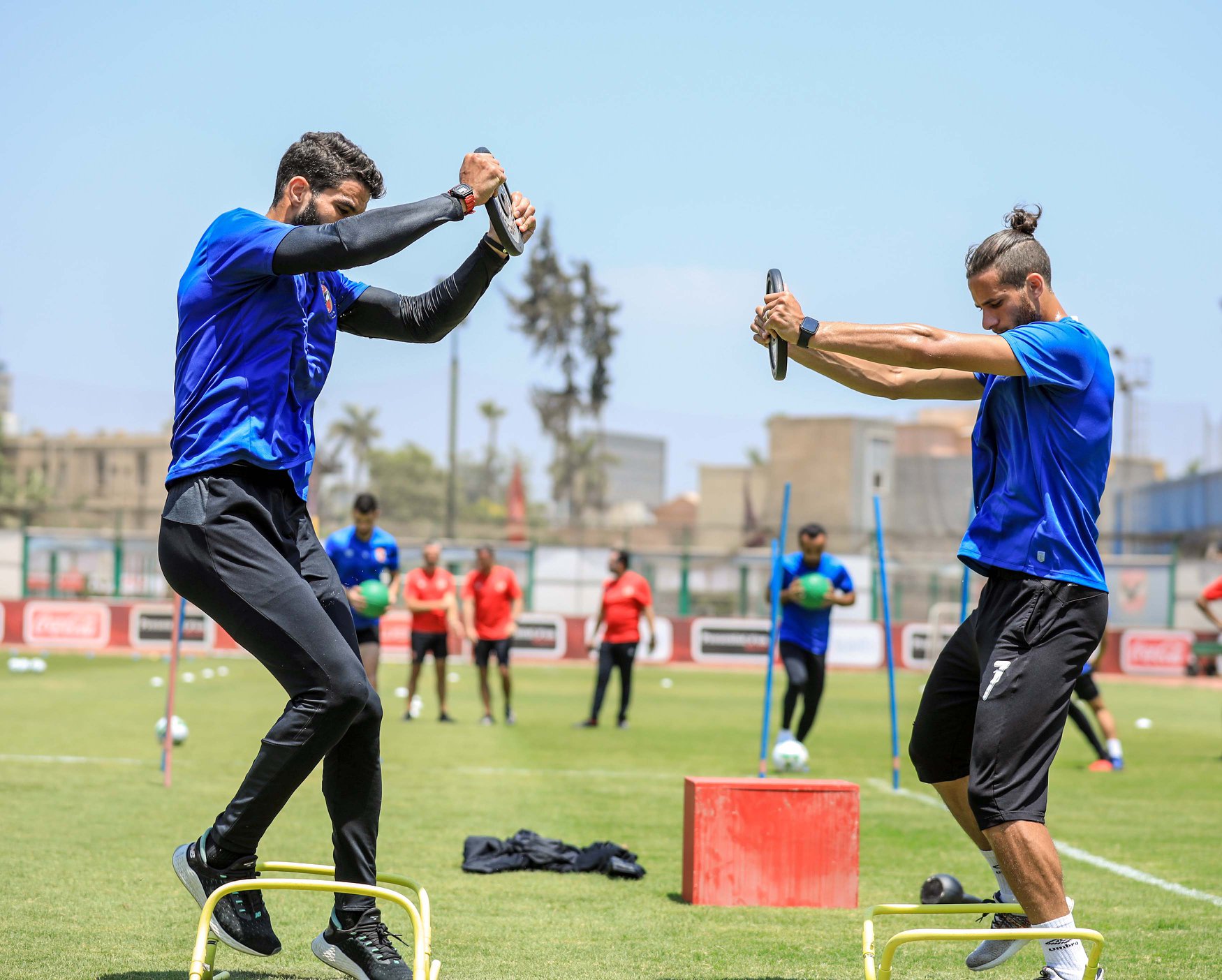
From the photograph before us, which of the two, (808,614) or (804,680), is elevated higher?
(808,614)

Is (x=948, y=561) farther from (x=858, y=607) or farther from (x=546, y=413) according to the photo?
(x=546, y=413)

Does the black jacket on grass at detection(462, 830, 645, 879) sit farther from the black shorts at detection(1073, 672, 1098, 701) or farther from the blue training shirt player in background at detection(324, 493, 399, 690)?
the black shorts at detection(1073, 672, 1098, 701)

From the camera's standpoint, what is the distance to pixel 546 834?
780cm

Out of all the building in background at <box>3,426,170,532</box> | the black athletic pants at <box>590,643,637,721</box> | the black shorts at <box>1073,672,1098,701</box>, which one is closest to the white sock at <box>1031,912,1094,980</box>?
the black shorts at <box>1073,672,1098,701</box>

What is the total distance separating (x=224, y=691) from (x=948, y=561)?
82.5ft

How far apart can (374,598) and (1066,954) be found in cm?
917

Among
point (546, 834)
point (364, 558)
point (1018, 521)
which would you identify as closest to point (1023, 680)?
point (1018, 521)

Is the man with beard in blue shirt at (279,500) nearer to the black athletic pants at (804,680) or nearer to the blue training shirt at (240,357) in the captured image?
the blue training shirt at (240,357)

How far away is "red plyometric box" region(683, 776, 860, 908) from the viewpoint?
5.90 meters

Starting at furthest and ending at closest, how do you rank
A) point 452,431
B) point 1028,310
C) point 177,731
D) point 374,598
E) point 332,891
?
point 452,431
point 374,598
point 177,731
point 1028,310
point 332,891

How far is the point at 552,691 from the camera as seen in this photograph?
2217 cm

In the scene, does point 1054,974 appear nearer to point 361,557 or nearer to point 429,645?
point 361,557

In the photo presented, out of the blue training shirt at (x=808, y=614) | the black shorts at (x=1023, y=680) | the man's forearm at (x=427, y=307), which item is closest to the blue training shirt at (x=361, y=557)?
the blue training shirt at (x=808, y=614)

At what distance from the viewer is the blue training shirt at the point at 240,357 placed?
3.75 meters
